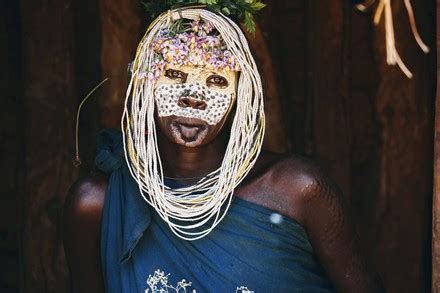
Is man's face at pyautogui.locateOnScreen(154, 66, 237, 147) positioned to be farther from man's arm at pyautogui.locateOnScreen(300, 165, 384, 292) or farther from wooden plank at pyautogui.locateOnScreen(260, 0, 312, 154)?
wooden plank at pyautogui.locateOnScreen(260, 0, 312, 154)

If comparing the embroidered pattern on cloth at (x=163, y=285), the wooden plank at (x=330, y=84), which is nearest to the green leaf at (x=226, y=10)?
the embroidered pattern on cloth at (x=163, y=285)

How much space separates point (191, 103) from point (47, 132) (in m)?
1.19

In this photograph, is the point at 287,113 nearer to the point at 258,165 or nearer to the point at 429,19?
the point at 429,19

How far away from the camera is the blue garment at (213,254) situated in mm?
4309

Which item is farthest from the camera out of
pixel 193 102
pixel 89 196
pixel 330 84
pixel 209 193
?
pixel 330 84

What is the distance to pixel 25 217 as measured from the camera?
5348 mm

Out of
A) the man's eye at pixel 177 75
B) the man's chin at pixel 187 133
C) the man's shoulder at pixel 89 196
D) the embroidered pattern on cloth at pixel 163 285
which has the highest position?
the man's eye at pixel 177 75

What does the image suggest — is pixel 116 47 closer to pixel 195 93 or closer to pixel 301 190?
pixel 195 93

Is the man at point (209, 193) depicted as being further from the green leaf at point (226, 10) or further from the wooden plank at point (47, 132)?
the wooden plank at point (47, 132)

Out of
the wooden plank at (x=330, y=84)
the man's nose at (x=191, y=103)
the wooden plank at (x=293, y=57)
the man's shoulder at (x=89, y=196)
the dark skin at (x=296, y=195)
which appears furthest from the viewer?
the wooden plank at (x=293, y=57)

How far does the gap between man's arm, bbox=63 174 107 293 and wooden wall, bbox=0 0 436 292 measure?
0.77 m

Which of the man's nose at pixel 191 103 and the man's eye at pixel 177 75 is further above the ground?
the man's eye at pixel 177 75

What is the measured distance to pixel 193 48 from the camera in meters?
4.25

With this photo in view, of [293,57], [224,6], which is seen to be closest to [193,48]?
[224,6]
